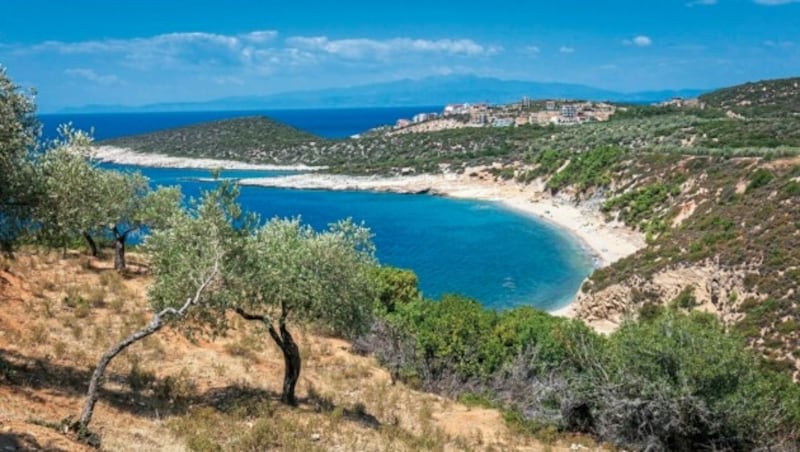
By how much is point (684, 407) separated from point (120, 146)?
187 m

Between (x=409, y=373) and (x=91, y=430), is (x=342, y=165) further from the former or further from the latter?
(x=91, y=430)

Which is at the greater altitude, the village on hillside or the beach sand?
the village on hillside

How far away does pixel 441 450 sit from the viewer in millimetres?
14930

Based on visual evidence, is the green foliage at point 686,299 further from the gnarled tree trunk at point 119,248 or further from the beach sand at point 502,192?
the gnarled tree trunk at point 119,248

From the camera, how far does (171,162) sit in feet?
506

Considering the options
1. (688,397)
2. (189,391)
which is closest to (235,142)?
(189,391)

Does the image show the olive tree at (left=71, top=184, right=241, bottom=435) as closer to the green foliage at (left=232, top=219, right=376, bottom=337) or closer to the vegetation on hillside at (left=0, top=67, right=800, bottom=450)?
the vegetation on hillside at (left=0, top=67, right=800, bottom=450)

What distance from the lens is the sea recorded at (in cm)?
5303

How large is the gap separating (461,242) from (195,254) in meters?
59.4

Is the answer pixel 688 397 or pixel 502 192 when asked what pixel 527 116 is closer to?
pixel 502 192

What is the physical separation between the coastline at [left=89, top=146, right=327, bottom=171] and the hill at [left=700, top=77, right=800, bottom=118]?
298 ft

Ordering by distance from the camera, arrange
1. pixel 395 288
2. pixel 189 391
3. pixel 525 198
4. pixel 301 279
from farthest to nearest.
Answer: pixel 525 198 < pixel 395 288 < pixel 189 391 < pixel 301 279

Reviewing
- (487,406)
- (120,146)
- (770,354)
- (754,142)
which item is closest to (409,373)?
(487,406)

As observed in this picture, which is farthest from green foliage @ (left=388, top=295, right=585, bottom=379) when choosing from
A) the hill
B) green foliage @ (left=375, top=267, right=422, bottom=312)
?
the hill
